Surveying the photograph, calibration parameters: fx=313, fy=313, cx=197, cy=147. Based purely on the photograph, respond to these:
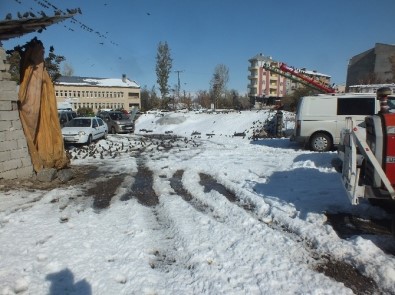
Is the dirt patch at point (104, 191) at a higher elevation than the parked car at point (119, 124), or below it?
below

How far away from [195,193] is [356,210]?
11.8 feet

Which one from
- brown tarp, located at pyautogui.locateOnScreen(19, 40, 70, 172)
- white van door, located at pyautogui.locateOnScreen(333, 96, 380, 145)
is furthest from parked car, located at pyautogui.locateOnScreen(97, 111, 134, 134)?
white van door, located at pyautogui.locateOnScreen(333, 96, 380, 145)

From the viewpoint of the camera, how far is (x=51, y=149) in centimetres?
957

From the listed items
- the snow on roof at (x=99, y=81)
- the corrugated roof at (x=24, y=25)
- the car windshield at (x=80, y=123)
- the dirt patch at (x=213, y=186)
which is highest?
the snow on roof at (x=99, y=81)

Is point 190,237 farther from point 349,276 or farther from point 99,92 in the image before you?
point 99,92

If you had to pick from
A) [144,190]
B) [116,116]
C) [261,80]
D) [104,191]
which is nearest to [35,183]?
[104,191]

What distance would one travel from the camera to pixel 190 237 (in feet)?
16.6

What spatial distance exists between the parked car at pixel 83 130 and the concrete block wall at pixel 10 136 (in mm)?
7577

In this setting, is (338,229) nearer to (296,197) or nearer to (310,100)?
(296,197)

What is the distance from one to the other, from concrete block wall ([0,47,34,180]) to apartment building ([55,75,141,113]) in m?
69.3

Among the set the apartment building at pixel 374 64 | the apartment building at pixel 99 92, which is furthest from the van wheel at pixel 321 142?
the apartment building at pixel 99 92

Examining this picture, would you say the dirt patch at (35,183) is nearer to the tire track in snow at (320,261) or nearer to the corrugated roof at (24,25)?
the tire track in snow at (320,261)

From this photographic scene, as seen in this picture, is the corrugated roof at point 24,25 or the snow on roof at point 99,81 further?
the snow on roof at point 99,81

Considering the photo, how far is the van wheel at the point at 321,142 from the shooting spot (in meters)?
12.6
